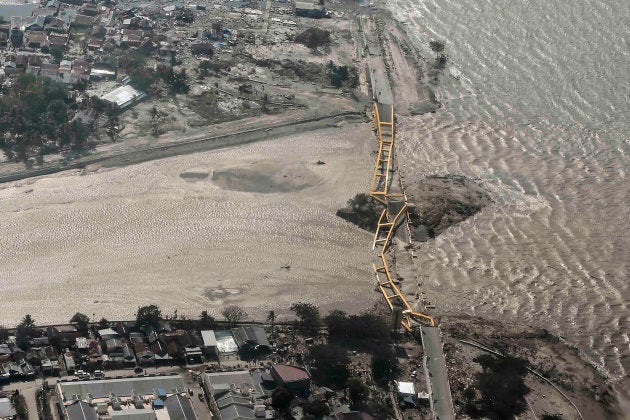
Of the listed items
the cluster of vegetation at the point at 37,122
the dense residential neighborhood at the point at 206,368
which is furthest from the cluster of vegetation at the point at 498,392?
the cluster of vegetation at the point at 37,122

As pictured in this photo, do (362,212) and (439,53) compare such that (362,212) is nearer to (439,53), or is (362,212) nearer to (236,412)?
(236,412)

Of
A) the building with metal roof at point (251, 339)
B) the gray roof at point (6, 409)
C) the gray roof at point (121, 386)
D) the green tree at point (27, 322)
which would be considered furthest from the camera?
the building with metal roof at point (251, 339)

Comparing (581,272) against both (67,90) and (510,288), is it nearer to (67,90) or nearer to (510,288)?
(510,288)

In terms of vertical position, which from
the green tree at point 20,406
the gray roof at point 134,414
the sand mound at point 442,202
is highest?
the sand mound at point 442,202

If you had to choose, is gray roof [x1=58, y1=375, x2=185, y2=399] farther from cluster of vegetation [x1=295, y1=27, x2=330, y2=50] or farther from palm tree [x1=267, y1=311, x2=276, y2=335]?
cluster of vegetation [x1=295, y1=27, x2=330, y2=50]

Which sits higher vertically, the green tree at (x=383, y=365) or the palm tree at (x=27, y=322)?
the green tree at (x=383, y=365)

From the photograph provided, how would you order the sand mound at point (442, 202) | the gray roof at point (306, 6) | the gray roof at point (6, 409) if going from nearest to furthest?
the gray roof at point (6, 409)
the sand mound at point (442, 202)
the gray roof at point (306, 6)

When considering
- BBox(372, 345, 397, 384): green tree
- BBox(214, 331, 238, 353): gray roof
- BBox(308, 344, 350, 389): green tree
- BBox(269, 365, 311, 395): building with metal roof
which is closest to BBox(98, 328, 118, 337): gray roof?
BBox(214, 331, 238, 353): gray roof

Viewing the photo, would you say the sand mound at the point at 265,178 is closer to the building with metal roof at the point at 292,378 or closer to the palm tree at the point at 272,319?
the palm tree at the point at 272,319
